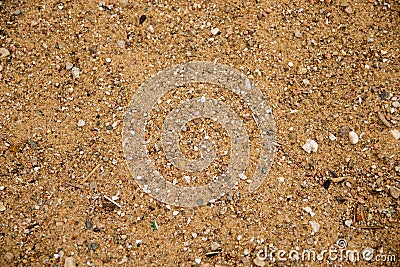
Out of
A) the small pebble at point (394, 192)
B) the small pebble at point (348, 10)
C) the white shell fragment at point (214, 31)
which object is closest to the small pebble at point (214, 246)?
the small pebble at point (394, 192)

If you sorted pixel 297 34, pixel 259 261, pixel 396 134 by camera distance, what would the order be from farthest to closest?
pixel 297 34, pixel 396 134, pixel 259 261

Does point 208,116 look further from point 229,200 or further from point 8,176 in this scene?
point 8,176

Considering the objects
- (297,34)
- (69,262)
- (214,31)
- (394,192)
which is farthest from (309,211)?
(69,262)

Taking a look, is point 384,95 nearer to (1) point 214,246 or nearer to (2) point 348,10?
(2) point 348,10

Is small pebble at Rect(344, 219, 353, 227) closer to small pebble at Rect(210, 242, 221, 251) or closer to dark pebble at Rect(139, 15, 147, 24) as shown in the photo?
small pebble at Rect(210, 242, 221, 251)

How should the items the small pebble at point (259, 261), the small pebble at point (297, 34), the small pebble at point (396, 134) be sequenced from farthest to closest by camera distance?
the small pebble at point (297, 34)
the small pebble at point (396, 134)
the small pebble at point (259, 261)

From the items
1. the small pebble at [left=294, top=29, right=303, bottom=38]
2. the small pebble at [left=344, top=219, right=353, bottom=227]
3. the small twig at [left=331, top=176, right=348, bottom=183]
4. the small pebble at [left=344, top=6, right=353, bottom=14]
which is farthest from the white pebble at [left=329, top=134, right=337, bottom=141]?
the small pebble at [left=344, top=6, right=353, bottom=14]

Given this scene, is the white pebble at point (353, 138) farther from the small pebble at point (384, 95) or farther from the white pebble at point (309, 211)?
the white pebble at point (309, 211)

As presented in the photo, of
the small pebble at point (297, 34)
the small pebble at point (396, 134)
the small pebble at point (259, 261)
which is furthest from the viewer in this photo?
the small pebble at point (297, 34)
